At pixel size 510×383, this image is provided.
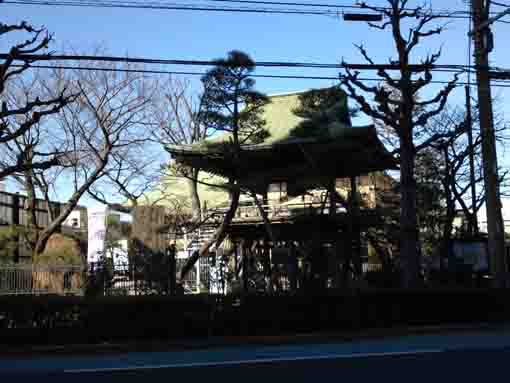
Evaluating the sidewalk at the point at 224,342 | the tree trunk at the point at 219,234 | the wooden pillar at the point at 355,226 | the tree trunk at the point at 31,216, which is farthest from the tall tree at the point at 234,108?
the tree trunk at the point at 31,216

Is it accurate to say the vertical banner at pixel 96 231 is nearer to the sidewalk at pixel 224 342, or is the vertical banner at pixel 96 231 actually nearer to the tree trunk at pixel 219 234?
the tree trunk at pixel 219 234

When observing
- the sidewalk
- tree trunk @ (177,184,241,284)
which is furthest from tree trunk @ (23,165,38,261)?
the sidewalk

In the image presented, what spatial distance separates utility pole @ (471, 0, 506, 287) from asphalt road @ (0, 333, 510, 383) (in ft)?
14.4

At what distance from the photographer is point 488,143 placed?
55.3ft

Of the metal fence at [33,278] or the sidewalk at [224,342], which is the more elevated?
the metal fence at [33,278]

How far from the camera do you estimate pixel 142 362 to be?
451 inches

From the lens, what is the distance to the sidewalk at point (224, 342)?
44.9 ft

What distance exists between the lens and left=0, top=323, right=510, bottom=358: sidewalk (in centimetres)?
1370

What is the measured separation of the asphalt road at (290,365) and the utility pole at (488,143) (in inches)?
173

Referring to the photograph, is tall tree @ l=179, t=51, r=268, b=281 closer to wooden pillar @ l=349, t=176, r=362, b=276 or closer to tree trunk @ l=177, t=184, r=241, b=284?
tree trunk @ l=177, t=184, r=241, b=284

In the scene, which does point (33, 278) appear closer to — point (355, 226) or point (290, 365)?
point (355, 226)

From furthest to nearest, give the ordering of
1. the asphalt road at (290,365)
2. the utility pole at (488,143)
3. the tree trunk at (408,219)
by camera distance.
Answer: the tree trunk at (408,219)
the utility pole at (488,143)
the asphalt road at (290,365)

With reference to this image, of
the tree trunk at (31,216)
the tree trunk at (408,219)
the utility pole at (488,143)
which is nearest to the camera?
the utility pole at (488,143)

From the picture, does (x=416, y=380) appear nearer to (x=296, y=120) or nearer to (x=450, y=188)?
(x=296, y=120)
